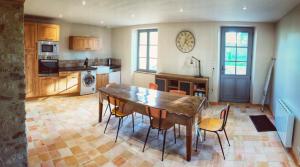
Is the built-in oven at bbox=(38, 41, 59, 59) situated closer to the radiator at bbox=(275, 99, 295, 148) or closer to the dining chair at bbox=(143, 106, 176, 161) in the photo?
the dining chair at bbox=(143, 106, 176, 161)

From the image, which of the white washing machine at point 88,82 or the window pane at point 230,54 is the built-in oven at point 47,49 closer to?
the white washing machine at point 88,82

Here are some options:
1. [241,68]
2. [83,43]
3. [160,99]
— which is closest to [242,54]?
[241,68]

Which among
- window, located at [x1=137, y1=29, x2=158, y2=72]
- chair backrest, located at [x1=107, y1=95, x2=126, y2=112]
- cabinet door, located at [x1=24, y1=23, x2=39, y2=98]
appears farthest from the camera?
window, located at [x1=137, y1=29, x2=158, y2=72]

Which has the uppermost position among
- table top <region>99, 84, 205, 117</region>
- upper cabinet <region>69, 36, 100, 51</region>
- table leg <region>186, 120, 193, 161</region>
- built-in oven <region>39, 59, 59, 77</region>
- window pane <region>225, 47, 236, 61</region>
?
upper cabinet <region>69, 36, 100, 51</region>

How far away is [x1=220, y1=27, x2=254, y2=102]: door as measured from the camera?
20.6 ft

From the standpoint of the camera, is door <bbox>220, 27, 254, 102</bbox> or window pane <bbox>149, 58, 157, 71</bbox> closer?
door <bbox>220, 27, 254, 102</bbox>

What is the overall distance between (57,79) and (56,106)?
1.09 meters

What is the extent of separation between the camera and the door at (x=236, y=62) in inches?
247

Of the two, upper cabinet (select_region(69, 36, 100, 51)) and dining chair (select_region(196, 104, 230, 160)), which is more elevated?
upper cabinet (select_region(69, 36, 100, 51))

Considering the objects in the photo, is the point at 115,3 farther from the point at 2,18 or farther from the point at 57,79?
the point at 57,79

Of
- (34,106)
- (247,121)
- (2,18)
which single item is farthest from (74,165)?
(247,121)

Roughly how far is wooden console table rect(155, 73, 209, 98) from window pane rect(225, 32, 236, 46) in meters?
1.25

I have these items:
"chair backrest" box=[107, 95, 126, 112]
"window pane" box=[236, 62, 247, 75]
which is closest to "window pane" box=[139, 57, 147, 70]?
"window pane" box=[236, 62, 247, 75]

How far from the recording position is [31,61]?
6.13m
